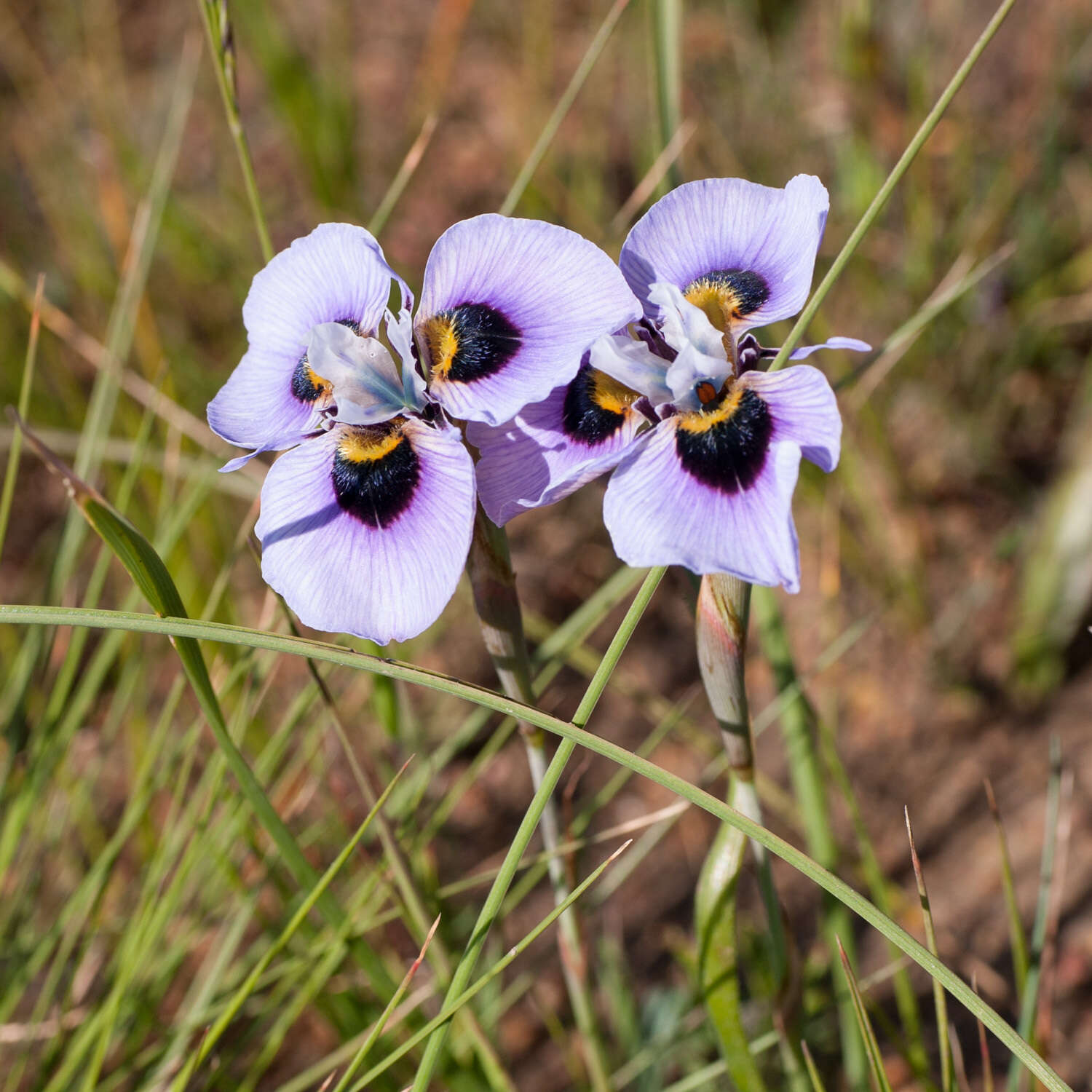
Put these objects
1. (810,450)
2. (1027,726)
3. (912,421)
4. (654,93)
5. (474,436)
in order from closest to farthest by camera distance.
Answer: (810,450), (474,436), (654,93), (1027,726), (912,421)

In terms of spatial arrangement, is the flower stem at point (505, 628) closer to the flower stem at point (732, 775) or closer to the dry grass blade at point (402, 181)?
the flower stem at point (732, 775)

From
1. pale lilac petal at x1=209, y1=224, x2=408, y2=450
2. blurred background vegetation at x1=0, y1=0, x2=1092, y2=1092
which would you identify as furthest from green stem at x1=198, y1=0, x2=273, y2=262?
blurred background vegetation at x1=0, y1=0, x2=1092, y2=1092

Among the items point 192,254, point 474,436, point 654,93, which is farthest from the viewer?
point 192,254

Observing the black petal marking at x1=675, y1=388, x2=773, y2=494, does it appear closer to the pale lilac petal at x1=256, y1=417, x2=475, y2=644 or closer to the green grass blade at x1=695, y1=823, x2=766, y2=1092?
the pale lilac petal at x1=256, y1=417, x2=475, y2=644

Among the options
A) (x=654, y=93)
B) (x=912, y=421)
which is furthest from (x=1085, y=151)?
(x=654, y=93)

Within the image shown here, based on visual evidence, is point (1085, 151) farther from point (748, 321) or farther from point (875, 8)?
point (748, 321)

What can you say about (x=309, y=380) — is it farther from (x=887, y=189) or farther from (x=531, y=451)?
(x=887, y=189)
